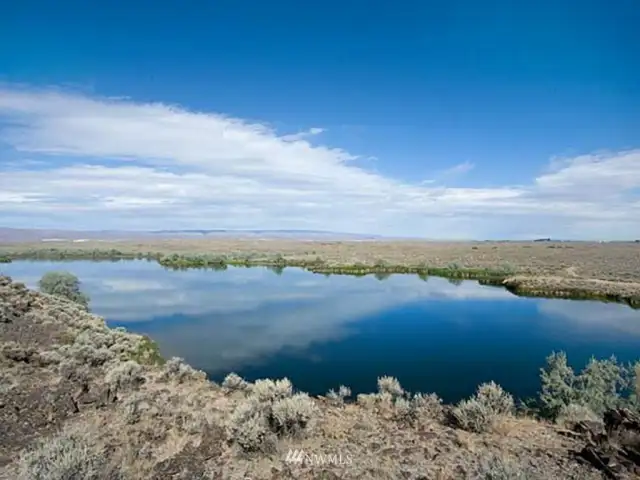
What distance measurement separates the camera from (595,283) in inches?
1483

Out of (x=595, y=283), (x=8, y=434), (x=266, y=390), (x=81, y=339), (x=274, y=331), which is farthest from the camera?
(x=595, y=283)

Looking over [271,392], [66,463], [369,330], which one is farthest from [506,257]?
[66,463]

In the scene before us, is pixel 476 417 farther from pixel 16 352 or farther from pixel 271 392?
pixel 16 352

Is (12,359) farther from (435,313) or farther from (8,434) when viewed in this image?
(435,313)

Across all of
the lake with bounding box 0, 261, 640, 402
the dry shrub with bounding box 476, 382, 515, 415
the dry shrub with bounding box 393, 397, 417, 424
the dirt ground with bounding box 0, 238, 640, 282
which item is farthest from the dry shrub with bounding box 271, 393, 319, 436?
the dirt ground with bounding box 0, 238, 640, 282

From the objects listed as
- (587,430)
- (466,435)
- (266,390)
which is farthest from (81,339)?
(587,430)

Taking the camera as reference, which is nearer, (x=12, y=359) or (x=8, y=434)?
(x=8, y=434)

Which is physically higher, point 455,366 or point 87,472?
point 87,472

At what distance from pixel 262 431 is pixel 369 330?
1739 cm

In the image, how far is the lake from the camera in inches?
639

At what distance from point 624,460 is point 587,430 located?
4.49ft

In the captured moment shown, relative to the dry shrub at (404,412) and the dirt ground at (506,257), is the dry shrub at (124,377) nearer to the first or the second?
the dry shrub at (404,412)

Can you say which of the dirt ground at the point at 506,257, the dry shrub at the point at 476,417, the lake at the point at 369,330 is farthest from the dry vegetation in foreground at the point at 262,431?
the dirt ground at the point at 506,257

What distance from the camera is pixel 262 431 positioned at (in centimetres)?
682
